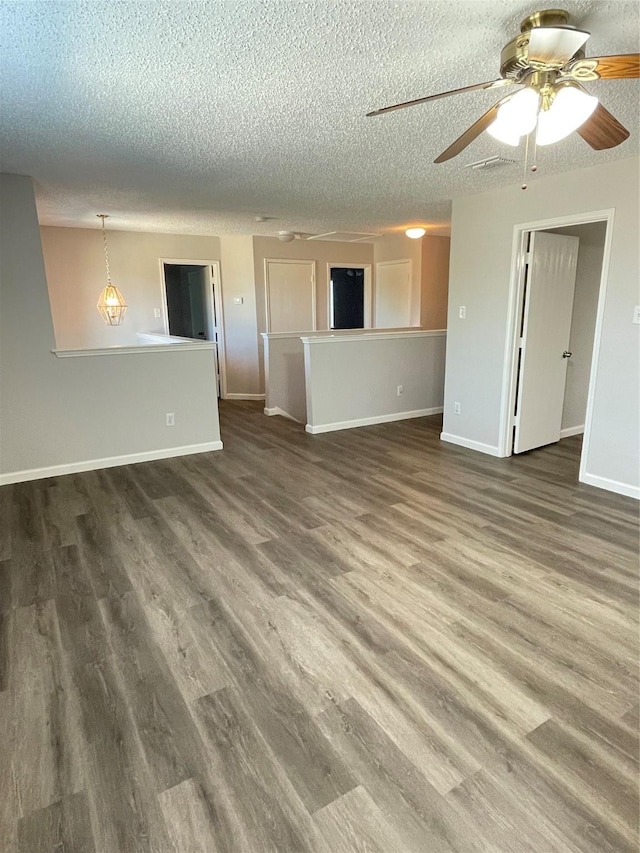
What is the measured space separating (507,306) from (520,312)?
12 cm

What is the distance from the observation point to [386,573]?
8.55 ft

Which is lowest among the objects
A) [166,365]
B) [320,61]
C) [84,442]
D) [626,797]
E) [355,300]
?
[626,797]

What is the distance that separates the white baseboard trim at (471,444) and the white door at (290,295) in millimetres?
3180

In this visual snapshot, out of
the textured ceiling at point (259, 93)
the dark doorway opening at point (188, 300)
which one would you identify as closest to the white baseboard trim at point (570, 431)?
the textured ceiling at point (259, 93)

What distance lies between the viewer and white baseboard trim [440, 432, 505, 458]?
4598mm

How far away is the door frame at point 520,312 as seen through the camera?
349cm

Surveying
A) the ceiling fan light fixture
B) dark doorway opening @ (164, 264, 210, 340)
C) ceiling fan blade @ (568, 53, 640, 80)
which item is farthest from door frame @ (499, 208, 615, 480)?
dark doorway opening @ (164, 264, 210, 340)

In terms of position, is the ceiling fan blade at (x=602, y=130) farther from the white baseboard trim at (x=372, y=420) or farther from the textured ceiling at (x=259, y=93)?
the white baseboard trim at (x=372, y=420)

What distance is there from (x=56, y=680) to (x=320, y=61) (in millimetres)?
2672

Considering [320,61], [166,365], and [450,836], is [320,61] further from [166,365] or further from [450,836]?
[166,365]

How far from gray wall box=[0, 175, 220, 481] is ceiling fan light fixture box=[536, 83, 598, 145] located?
11.2 feet

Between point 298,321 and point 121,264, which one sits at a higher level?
point 121,264

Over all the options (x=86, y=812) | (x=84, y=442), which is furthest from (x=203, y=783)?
(x=84, y=442)

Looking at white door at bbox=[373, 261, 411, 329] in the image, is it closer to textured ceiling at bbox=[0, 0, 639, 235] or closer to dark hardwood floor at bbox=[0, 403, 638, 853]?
textured ceiling at bbox=[0, 0, 639, 235]
